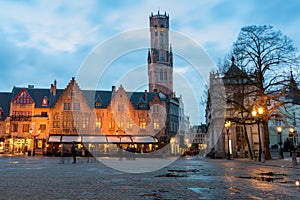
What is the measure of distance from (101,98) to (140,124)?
32.1 feet

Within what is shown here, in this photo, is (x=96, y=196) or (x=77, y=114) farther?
(x=77, y=114)

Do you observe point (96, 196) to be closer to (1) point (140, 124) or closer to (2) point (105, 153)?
(2) point (105, 153)

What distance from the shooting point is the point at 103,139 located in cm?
5244

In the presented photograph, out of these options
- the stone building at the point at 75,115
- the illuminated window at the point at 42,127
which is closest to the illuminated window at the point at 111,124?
the stone building at the point at 75,115

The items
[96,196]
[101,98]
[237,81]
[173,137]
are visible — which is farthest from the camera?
[173,137]

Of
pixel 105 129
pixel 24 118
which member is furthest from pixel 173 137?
pixel 24 118

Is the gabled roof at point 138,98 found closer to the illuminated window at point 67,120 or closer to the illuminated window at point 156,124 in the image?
the illuminated window at point 156,124

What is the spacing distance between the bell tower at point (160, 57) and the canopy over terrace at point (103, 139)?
43734 mm

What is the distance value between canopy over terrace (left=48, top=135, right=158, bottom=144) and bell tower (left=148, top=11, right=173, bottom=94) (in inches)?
1722

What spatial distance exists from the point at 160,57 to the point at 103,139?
6226cm

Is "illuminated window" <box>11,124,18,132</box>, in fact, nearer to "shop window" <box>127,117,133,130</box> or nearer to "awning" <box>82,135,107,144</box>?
"awning" <box>82,135,107,144</box>

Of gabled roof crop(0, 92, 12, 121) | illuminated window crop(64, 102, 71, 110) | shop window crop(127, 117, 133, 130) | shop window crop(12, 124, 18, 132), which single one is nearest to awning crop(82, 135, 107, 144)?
shop window crop(127, 117, 133, 130)

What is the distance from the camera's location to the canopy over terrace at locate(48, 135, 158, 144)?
50.7 meters

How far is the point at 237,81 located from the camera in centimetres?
3111
